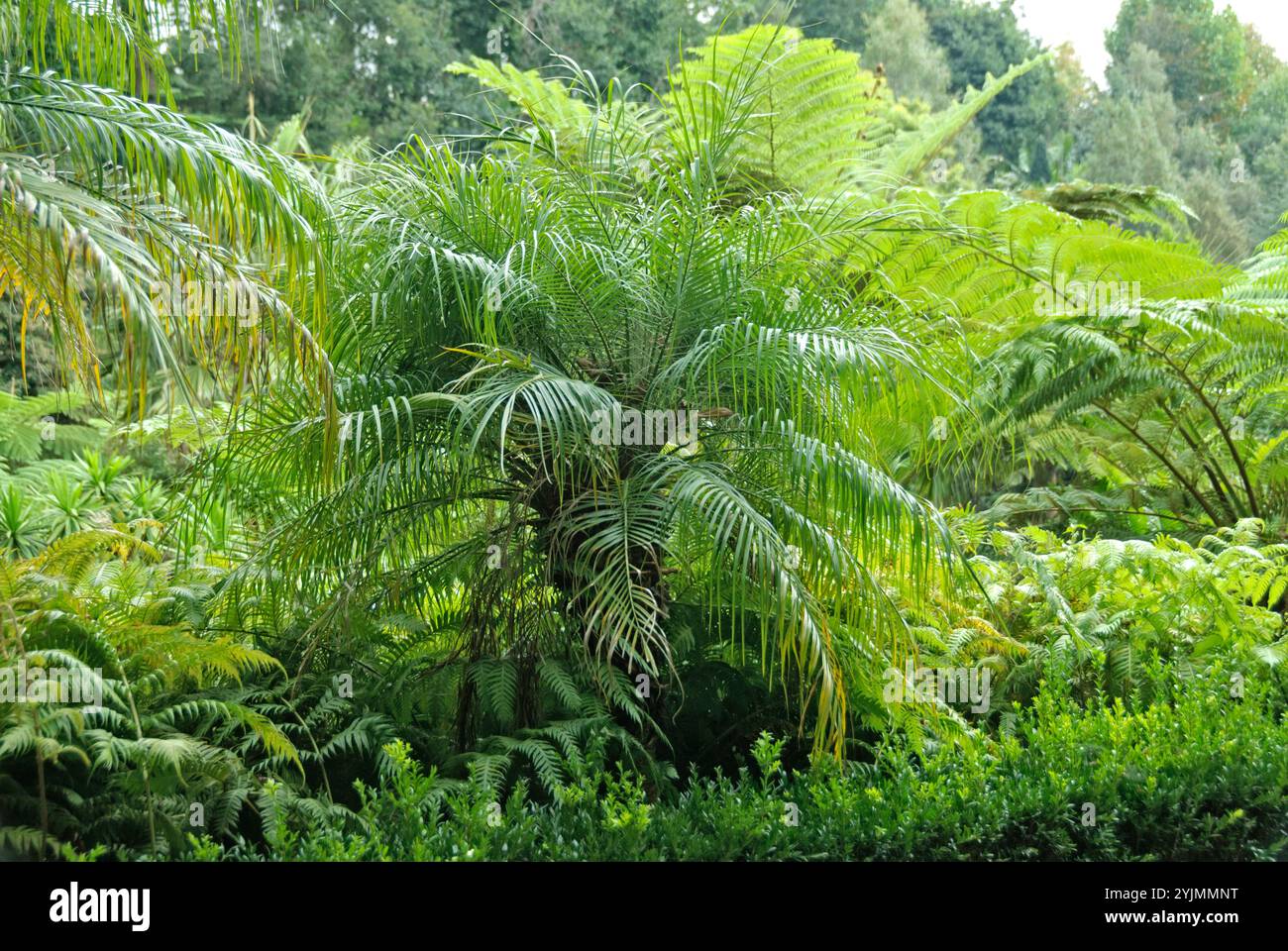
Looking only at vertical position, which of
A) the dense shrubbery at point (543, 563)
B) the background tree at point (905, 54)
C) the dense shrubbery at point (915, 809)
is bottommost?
the dense shrubbery at point (915, 809)

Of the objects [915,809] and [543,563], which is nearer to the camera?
[915,809]

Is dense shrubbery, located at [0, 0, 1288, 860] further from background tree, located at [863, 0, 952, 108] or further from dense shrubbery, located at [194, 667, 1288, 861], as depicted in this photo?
background tree, located at [863, 0, 952, 108]

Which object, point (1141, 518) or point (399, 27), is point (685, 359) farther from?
point (399, 27)

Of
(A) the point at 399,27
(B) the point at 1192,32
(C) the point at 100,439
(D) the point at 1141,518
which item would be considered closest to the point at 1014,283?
(D) the point at 1141,518

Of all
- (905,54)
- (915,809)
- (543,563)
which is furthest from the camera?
(905,54)

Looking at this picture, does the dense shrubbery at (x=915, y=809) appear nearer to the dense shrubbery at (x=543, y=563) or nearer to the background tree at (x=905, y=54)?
the dense shrubbery at (x=543, y=563)

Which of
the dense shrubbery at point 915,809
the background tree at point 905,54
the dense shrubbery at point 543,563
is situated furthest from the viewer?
the background tree at point 905,54

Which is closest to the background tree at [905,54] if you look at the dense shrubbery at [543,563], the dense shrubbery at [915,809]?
the dense shrubbery at [543,563]

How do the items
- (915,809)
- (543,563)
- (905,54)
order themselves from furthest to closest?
(905,54), (543,563), (915,809)

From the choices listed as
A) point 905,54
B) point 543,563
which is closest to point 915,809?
point 543,563

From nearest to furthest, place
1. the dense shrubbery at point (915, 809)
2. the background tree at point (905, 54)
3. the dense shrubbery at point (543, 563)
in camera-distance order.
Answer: the dense shrubbery at point (915, 809) < the dense shrubbery at point (543, 563) < the background tree at point (905, 54)

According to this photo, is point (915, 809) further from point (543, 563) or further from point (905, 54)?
point (905, 54)

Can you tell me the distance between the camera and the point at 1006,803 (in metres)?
3.46

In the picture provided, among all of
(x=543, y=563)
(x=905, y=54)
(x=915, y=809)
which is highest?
(x=905, y=54)
